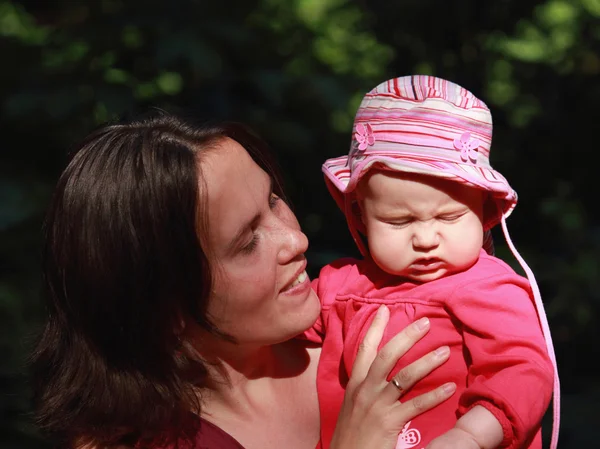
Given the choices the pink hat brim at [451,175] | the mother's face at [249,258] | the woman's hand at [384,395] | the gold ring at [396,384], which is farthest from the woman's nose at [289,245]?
the gold ring at [396,384]

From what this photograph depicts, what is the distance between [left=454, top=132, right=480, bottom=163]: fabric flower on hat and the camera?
85.3 inches

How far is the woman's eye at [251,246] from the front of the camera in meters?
2.25

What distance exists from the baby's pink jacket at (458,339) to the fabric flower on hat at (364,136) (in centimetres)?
36

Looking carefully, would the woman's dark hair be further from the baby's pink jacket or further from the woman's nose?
the baby's pink jacket

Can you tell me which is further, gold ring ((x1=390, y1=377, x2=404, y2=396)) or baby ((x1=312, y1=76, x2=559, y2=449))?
gold ring ((x1=390, y1=377, x2=404, y2=396))

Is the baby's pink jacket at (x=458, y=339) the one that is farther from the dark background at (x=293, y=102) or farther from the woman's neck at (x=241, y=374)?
the dark background at (x=293, y=102)

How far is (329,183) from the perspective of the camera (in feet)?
8.21

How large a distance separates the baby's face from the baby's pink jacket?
57 mm

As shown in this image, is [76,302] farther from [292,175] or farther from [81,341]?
[292,175]

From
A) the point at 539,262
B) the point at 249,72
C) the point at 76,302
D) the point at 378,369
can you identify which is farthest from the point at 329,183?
the point at 539,262

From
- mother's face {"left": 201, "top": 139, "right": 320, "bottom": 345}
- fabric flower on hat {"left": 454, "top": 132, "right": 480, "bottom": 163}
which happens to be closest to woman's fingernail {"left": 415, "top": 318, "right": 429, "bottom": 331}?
mother's face {"left": 201, "top": 139, "right": 320, "bottom": 345}

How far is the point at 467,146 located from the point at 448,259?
0.91ft

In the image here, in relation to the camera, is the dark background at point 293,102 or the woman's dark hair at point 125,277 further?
the dark background at point 293,102

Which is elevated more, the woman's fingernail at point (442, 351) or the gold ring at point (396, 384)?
the woman's fingernail at point (442, 351)
